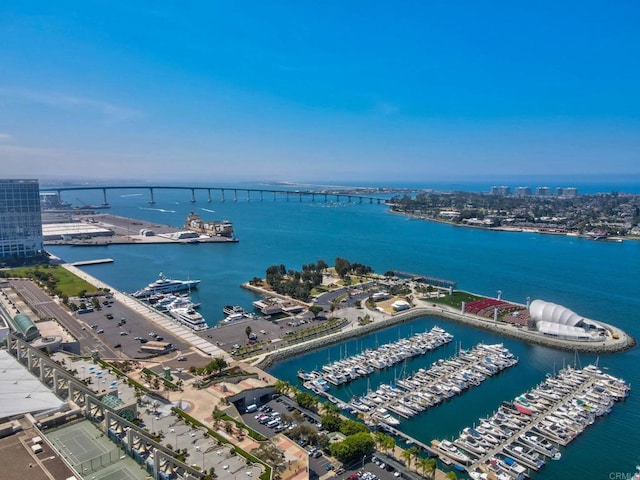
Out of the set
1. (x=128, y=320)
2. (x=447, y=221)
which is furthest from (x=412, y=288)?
(x=447, y=221)

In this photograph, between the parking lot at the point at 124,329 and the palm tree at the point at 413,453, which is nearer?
the palm tree at the point at 413,453

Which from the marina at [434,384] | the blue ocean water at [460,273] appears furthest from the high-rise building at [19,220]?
the marina at [434,384]

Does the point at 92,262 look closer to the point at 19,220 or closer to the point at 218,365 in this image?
the point at 19,220

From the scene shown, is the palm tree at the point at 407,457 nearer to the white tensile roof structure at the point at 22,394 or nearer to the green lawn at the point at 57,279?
the white tensile roof structure at the point at 22,394

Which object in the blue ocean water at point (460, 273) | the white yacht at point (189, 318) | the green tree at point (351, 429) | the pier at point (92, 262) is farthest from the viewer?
the pier at point (92, 262)

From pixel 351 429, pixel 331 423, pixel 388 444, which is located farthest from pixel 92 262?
pixel 388 444

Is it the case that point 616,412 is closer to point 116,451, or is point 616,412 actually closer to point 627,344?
point 627,344

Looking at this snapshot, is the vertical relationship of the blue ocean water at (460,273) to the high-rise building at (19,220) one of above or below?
below
